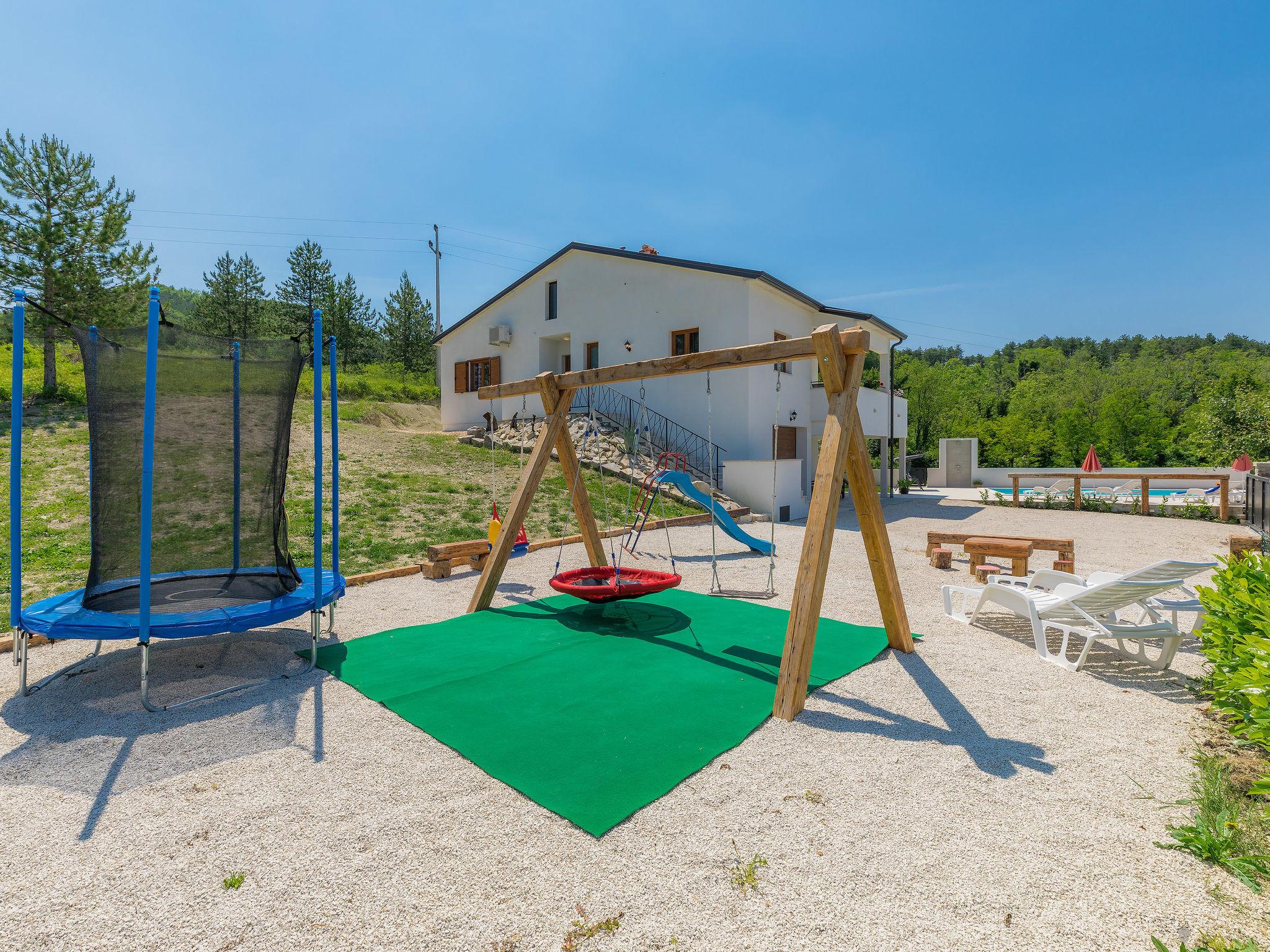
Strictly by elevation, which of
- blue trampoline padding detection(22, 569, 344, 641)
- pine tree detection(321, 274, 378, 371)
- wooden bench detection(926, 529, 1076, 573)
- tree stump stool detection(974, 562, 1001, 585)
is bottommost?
tree stump stool detection(974, 562, 1001, 585)

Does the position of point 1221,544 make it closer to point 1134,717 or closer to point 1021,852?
point 1134,717

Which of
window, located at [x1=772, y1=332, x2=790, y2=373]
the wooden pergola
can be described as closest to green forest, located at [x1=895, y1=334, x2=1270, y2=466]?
window, located at [x1=772, y1=332, x2=790, y2=373]

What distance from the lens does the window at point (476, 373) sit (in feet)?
69.7

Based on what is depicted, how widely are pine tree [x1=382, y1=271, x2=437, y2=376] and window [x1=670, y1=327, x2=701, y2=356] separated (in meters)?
25.9

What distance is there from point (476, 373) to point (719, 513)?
14.7 metres

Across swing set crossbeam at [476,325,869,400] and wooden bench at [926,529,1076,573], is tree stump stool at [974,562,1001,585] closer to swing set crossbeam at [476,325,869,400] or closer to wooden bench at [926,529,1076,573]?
wooden bench at [926,529,1076,573]

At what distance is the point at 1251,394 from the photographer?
22.0 m

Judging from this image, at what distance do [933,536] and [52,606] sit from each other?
33.3ft

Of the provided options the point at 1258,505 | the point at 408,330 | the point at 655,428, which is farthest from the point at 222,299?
the point at 1258,505

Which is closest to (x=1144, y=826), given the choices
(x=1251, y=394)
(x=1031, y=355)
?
(x=1251, y=394)

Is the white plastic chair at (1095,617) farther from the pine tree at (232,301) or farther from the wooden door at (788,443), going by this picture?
the pine tree at (232,301)

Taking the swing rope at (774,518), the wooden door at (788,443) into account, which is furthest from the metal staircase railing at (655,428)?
the wooden door at (788,443)

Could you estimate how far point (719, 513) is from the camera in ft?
31.5

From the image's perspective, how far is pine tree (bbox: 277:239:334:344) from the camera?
114 feet
